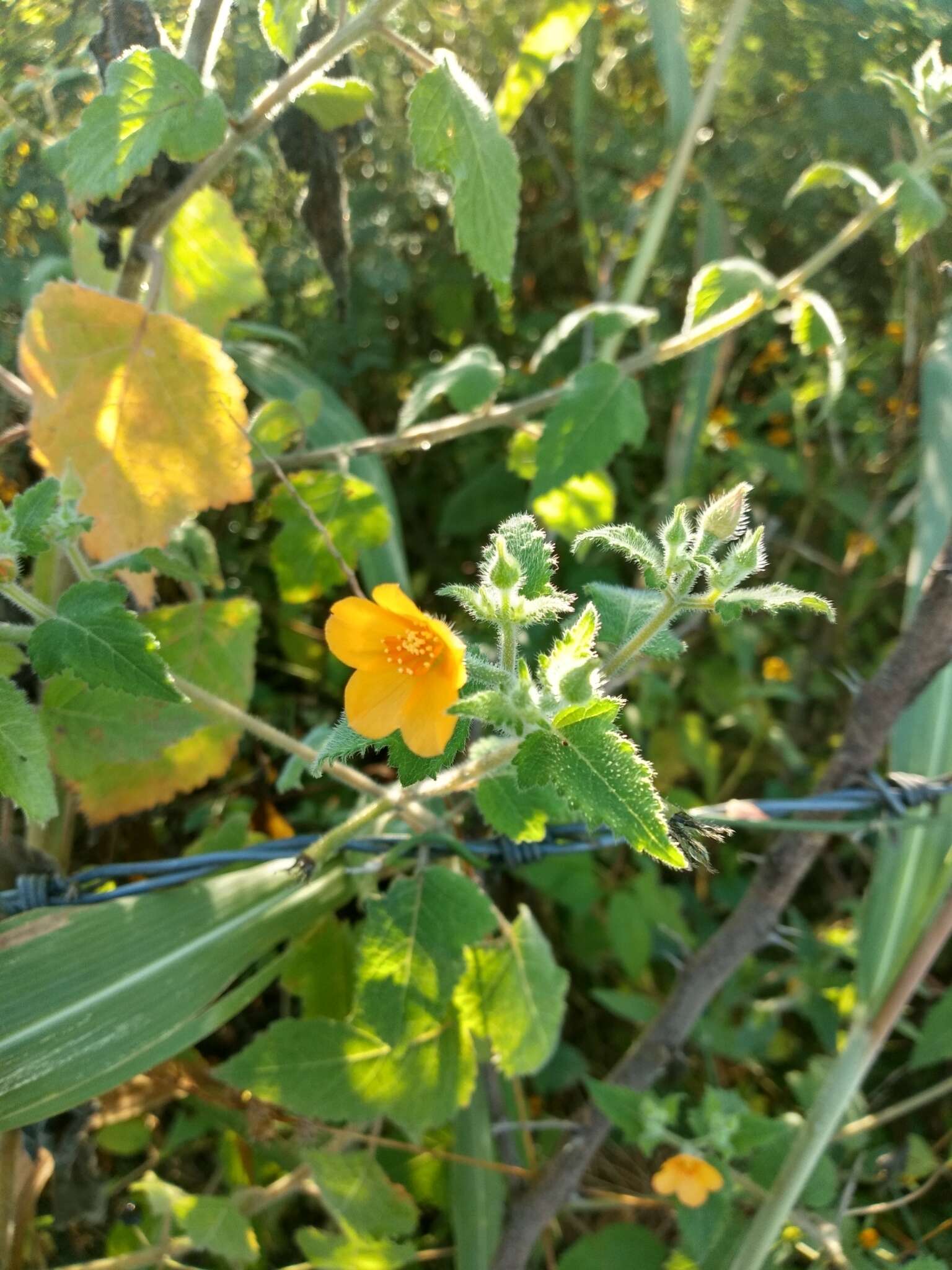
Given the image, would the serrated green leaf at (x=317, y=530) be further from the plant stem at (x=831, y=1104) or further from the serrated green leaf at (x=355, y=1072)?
the plant stem at (x=831, y=1104)

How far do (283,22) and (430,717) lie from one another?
2.39 feet

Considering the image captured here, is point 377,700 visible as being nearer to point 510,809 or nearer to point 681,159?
point 510,809

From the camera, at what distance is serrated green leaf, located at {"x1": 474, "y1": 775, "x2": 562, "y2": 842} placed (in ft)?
2.90

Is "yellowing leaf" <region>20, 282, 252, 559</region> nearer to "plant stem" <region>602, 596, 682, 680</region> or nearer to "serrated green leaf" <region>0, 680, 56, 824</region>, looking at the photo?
"serrated green leaf" <region>0, 680, 56, 824</region>

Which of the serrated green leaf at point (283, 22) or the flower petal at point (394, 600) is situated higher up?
the serrated green leaf at point (283, 22)

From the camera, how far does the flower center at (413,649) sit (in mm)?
720

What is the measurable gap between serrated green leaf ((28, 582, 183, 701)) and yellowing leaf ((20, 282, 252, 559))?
0.29 meters

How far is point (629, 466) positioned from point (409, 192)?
2.54 feet

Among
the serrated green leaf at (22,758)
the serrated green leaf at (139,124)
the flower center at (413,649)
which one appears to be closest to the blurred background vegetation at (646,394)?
the serrated green leaf at (139,124)

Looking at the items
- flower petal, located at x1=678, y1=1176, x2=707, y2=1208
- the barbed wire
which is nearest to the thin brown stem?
the barbed wire

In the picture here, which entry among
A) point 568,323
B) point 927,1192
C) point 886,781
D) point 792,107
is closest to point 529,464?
point 568,323

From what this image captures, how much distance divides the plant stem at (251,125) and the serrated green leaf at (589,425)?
525mm

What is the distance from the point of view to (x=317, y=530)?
132 cm

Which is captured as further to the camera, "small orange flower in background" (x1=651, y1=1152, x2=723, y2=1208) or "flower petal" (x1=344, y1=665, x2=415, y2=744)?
"small orange flower in background" (x1=651, y1=1152, x2=723, y2=1208)
